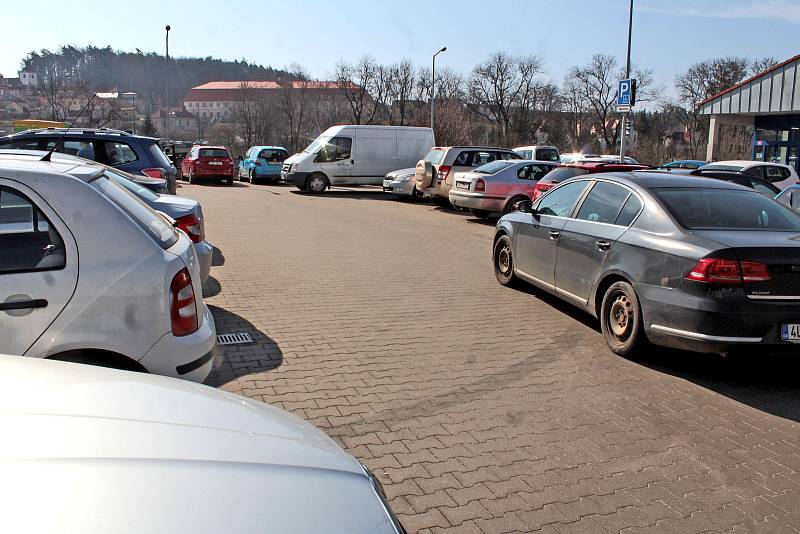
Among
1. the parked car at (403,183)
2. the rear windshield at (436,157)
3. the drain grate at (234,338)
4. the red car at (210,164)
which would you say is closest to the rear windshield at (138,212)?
the drain grate at (234,338)

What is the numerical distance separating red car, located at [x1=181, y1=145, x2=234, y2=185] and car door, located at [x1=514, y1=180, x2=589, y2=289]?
23333mm

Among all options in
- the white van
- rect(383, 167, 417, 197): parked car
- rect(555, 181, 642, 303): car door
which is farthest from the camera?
the white van

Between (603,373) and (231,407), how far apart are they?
4.02 meters

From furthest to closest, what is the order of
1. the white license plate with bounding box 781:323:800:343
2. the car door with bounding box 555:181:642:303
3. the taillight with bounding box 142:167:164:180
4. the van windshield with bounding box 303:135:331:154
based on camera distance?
the van windshield with bounding box 303:135:331:154, the taillight with bounding box 142:167:164:180, the car door with bounding box 555:181:642:303, the white license plate with bounding box 781:323:800:343

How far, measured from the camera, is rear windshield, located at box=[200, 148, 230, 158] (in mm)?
29406

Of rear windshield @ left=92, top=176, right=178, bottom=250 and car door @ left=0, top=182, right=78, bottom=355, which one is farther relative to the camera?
rear windshield @ left=92, top=176, right=178, bottom=250

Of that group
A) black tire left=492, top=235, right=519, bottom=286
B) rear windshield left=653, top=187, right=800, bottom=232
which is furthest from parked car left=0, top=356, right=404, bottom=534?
black tire left=492, top=235, right=519, bottom=286

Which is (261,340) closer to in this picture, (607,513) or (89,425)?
(607,513)

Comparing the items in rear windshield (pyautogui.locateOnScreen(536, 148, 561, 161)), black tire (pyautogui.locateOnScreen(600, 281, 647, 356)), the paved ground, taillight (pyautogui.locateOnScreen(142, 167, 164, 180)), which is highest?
rear windshield (pyautogui.locateOnScreen(536, 148, 561, 161))

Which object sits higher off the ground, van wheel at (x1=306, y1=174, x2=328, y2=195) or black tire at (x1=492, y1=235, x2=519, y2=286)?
van wheel at (x1=306, y1=174, x2=328, y2=195)

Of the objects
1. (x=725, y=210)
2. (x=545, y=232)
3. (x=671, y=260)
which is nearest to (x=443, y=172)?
(x=545, y=232)

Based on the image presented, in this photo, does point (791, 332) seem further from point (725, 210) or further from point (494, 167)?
point (494, 167)

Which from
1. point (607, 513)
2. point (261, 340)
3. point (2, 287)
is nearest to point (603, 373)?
point (607, 513)

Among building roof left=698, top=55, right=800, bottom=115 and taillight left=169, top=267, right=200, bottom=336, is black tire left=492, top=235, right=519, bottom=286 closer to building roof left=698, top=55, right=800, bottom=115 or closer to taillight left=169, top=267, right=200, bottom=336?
taillight left=169, top=267, right=200, bottom=336
